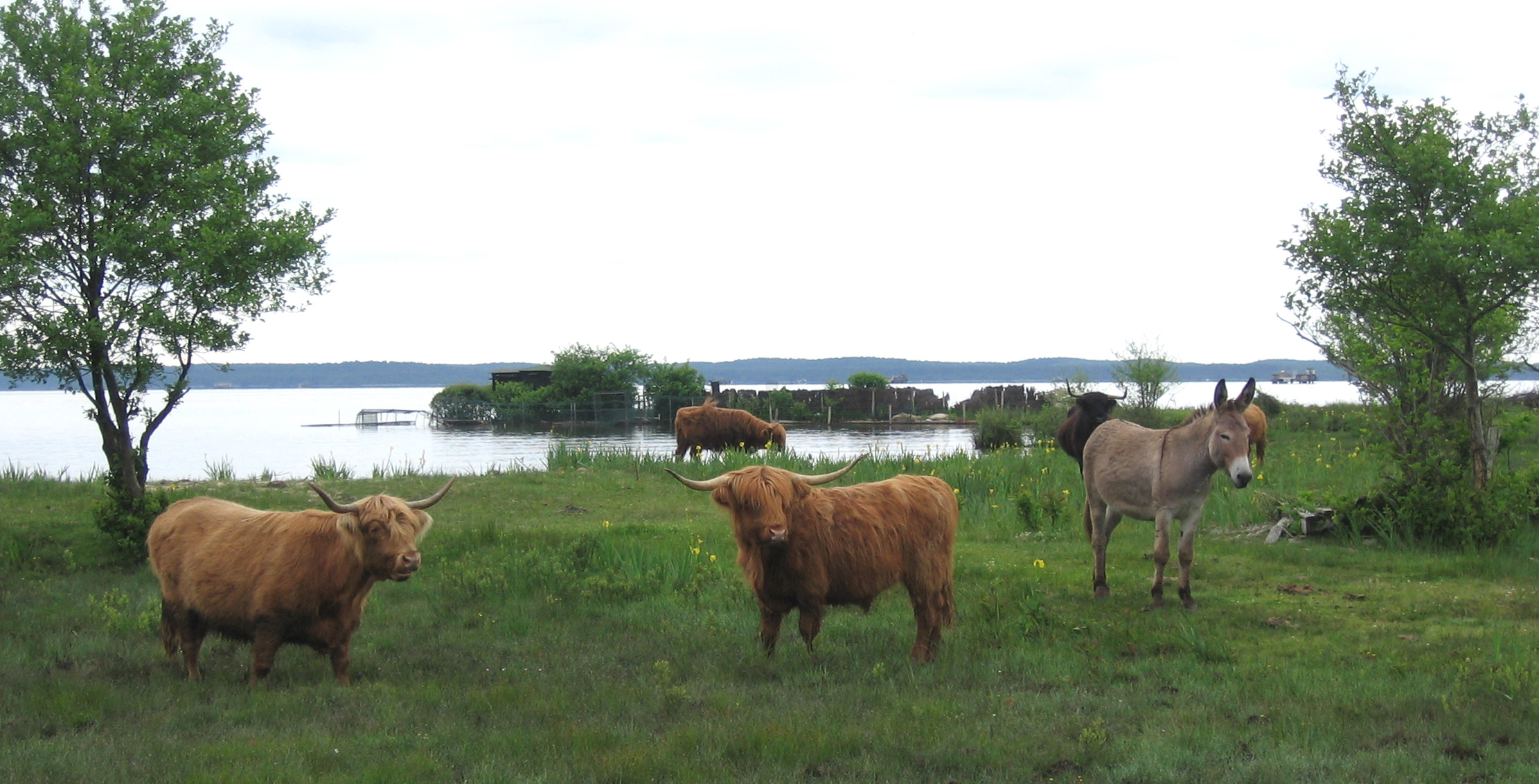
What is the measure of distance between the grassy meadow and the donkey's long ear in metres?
1.79

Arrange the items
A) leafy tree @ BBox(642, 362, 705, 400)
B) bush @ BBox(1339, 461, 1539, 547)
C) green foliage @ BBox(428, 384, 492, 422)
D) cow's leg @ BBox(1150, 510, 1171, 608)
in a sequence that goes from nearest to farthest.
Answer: cow's leg @ BBox(1150, 510, 1171, 608), bush @ BBox(1339, 461, 1539, 547), leafy tree @ BBox(642, 362, 705, 400), green foliage @ BBox(428, 384, 492, 422)

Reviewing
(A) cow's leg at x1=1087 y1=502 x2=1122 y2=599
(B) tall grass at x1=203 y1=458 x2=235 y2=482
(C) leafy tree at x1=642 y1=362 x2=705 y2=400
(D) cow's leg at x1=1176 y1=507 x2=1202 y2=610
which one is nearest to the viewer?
(D) cow's leg at x1=1176 y1=507 x2=1202 y2=610

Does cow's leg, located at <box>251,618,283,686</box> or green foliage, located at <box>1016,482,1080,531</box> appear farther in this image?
green foliage, located at <box>1016,482,1080,531</box>

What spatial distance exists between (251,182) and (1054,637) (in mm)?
11335

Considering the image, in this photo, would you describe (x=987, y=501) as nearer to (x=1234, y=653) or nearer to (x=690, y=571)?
(x=690, y=571)

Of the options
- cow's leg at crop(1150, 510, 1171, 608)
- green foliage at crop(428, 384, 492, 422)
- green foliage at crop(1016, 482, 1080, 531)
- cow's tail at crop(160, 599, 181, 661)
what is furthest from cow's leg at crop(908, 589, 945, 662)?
green foliage at crop(428, 384, 492, 422)

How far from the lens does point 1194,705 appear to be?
678cm

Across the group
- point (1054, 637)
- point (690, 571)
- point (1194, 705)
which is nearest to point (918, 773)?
point (1194, 705)

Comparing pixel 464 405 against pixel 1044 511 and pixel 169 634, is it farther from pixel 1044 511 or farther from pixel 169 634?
pixel 169 634

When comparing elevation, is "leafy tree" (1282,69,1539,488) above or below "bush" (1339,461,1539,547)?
above

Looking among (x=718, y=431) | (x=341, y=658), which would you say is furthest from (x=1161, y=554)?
(x=718, y=431)

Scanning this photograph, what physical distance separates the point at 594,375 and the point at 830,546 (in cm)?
4777

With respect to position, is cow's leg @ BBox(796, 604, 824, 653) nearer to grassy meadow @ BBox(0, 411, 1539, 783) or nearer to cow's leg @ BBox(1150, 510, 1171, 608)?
grassy meadow @ BBox(0, 411, 1539, 783)

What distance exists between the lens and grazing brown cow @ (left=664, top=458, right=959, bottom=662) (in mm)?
7965
